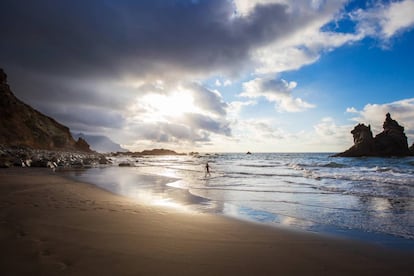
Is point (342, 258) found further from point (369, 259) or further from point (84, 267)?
point (84, 267)

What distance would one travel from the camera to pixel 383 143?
71.2 metres

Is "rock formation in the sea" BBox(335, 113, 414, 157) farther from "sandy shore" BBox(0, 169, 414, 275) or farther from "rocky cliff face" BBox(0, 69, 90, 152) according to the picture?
"rocky cliff face" BBox(0, 69, 90, 152)

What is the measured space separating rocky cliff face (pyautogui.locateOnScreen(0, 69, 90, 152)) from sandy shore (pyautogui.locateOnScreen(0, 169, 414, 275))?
48.8m

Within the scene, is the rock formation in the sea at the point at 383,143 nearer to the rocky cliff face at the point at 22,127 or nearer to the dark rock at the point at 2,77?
the rocky cliff face at the point at 22,127

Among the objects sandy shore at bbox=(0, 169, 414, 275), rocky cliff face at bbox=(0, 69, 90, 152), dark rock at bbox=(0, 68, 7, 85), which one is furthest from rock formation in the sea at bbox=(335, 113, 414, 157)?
dark rock at bbox=(0, 68, 7, 85)

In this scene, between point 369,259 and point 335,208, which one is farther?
point 335,208

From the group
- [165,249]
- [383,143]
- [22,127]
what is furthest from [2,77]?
[383,143]

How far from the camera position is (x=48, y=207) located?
7.37 m

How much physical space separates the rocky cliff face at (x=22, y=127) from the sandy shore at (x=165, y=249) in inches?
1921

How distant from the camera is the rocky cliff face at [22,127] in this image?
50219 millimetres

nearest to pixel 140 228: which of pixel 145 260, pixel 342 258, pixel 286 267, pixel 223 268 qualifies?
pixel 145 260

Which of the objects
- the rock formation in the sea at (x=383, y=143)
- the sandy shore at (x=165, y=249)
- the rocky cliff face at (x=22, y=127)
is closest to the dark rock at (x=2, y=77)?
the rocky cliff face at (x=22, y=127)

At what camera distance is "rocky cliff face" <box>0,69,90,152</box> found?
50.2m

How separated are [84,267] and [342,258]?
173 inches
